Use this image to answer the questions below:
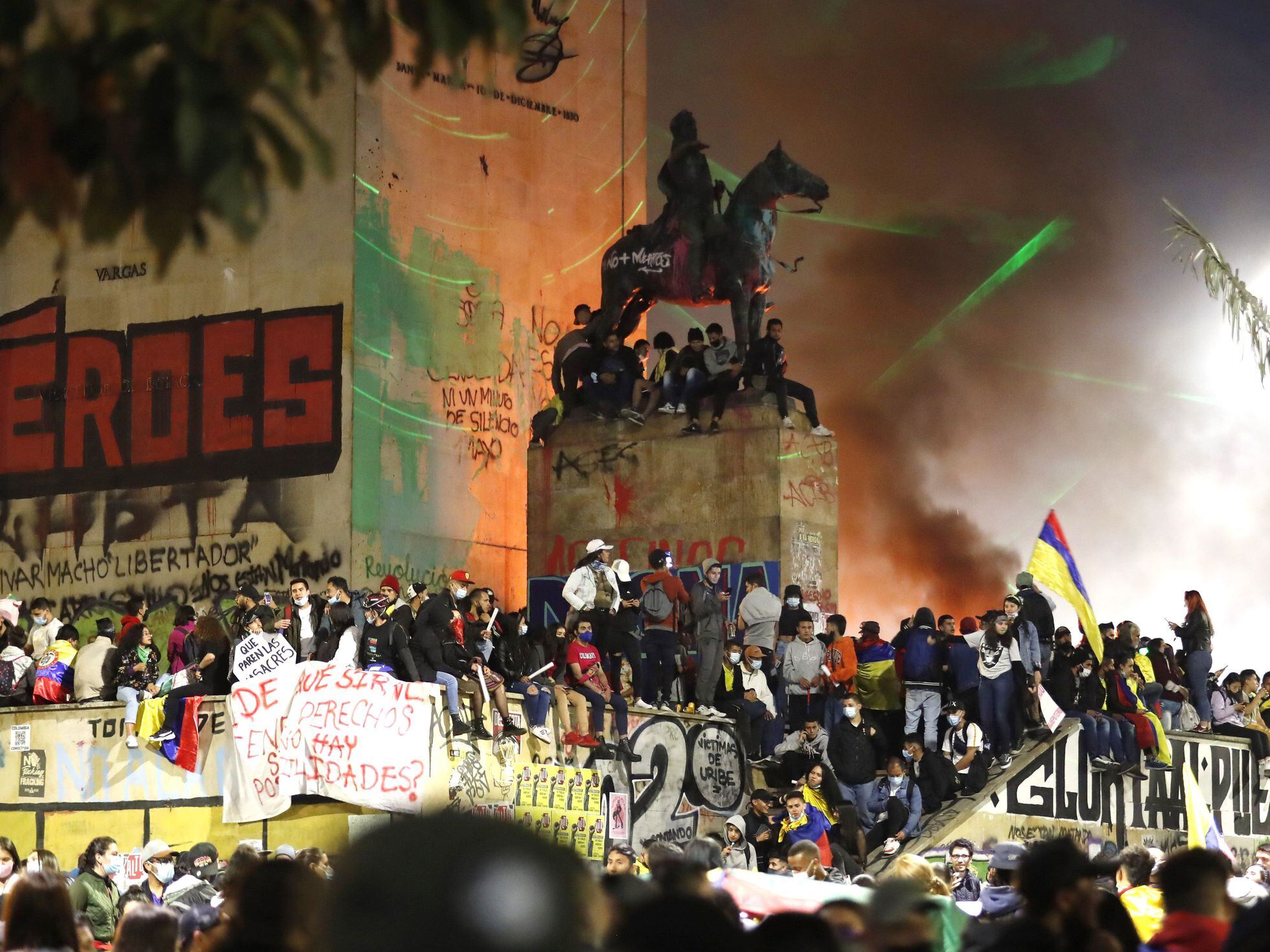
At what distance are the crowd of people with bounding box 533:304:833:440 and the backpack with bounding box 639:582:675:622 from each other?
15.9 ft

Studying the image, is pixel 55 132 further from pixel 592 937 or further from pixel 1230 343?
pixel 1230 343

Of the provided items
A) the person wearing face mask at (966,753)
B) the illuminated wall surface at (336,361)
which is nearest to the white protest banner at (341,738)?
the person wearing face mask at (966,753)

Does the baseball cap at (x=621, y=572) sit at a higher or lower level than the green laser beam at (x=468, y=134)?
lower

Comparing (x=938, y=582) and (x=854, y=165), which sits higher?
(x=854, y=165)

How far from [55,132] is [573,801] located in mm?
15062

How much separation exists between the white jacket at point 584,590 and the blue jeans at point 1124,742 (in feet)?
17.9

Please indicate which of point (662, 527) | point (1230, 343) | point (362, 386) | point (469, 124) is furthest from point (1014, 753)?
point (1230, 343)

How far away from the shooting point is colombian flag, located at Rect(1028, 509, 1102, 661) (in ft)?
67.5

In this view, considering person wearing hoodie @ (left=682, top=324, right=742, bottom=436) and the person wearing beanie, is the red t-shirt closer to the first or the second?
the person wearing beanie

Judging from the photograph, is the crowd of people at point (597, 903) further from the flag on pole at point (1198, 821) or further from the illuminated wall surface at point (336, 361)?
the illuminated wall surface at point (336, 361)

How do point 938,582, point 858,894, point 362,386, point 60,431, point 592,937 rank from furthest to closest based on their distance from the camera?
point 938,582
point 60,431
point 362,386
point 858,894
point 592,937

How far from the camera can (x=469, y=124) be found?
30.7 m

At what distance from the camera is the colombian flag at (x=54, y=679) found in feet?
67.5

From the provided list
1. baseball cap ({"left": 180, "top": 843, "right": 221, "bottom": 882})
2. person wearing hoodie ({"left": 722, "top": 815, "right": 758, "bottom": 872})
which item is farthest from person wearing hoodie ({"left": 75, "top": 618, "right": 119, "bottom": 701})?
person wearing hoodie ({"left": 722, "top": 815, "right": 758, "bottom": 872})
